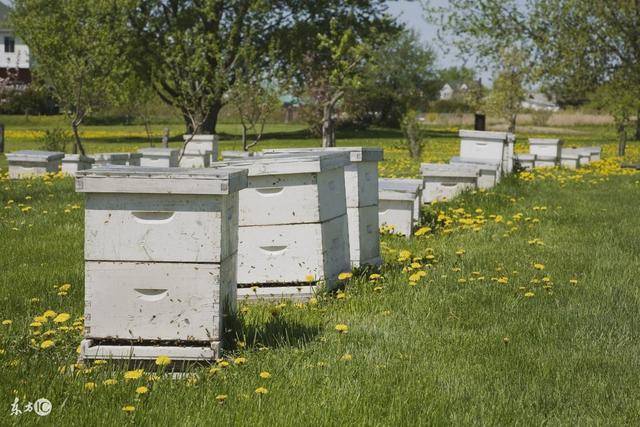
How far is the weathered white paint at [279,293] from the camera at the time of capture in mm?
6512

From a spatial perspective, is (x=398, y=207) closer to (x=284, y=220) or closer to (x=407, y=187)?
(x=407, y=187)

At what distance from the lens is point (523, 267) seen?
313 inches

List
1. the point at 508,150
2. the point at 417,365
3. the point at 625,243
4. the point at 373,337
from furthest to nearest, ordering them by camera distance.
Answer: the point at 508,150
the point at 625,243
the point at 373,337
the point at 417,365

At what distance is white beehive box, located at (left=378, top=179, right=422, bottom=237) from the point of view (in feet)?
32.9

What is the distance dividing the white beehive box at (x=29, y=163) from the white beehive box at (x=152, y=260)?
1359 centimetres

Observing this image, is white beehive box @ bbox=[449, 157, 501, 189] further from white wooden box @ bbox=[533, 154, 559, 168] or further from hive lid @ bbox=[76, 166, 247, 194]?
hive lid @ bbox=[76, 166, 247, 194]

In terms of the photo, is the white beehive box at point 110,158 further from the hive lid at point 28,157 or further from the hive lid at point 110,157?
the hive lid at point 28,157

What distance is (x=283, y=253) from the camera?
653 centimetres

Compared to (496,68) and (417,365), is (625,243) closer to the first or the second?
(417,365)

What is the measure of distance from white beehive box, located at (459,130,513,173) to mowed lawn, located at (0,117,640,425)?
Answer: 7.34m

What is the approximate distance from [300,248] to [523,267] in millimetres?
2425

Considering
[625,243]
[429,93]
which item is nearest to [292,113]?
[429,93]

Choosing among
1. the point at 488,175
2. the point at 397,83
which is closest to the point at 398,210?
the point at 488,175

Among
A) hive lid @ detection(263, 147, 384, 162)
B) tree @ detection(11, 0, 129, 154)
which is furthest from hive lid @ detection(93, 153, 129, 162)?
hive lid @ detection(263, 147, 384, 162)
